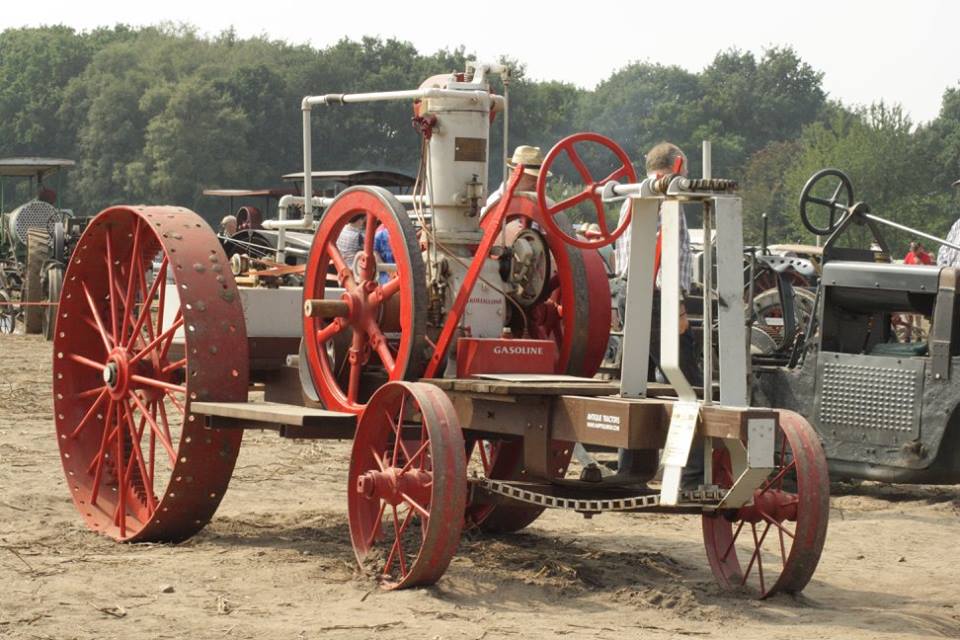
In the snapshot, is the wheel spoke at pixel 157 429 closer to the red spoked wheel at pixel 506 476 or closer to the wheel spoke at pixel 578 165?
the red spoked wheel at pixel 506 476

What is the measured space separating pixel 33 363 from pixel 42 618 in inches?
481

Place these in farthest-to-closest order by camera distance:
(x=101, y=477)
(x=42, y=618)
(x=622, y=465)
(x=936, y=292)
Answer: (x=936, y=292), (x=101, y=477), (x=622, y=465), (x=42, y=618)

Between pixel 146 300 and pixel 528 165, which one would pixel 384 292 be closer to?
pixel 528 165

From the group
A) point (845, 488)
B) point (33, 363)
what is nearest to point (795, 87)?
point (33, 363)

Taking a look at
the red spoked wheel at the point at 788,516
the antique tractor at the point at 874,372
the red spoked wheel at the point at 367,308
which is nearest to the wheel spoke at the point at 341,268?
the red spoked wheel at the point at 367,308

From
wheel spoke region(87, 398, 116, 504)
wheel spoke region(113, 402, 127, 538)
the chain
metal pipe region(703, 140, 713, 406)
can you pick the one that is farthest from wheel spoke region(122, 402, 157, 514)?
metal pipe region(703, 140, 713, 406)

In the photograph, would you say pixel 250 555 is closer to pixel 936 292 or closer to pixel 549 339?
pixel 549 339

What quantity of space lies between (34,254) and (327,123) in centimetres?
3970

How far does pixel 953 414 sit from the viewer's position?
8164 mm

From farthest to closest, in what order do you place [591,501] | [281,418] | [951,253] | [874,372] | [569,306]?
[951,253] < [874,372] < [569,306] < [281,418] < [591,501]

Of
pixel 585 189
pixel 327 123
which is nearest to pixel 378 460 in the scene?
pixel 585 189

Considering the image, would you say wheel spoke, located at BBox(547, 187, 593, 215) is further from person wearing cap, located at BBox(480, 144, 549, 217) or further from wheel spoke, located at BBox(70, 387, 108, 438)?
wheel spoke, located at BBox(70, 387, 108, 438)

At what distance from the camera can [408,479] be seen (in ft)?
19.0

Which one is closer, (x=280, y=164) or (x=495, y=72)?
(x=495, y=72)
